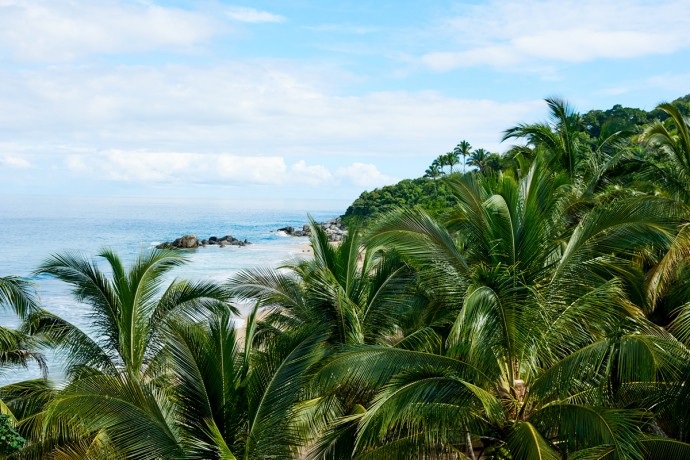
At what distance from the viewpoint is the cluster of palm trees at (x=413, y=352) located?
25.5ft

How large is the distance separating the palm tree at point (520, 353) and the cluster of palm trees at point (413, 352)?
1.0 inches

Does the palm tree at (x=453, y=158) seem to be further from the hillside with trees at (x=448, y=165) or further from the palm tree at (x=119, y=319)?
the palm tree at (x=119, y=319)

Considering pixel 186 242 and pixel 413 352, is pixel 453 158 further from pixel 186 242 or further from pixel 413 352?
pixel 413 352

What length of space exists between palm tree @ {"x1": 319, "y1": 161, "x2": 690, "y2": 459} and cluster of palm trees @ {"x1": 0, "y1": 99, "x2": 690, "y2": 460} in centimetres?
2

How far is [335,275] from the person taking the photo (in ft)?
42.0

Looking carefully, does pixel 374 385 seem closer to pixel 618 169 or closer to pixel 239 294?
pixel 239 294

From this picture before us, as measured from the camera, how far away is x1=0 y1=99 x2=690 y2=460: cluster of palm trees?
776 centimetres

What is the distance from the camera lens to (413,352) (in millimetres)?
8328

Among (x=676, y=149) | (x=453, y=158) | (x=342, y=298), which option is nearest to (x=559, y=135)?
(x=676, y=149)

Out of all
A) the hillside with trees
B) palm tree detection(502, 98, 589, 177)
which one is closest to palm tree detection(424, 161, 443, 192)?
the hillside with trees

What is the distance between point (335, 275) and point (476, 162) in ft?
194

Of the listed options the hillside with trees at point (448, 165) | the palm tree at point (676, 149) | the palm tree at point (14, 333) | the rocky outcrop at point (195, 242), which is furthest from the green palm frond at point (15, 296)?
the rocky outcrop at point (195, 242)

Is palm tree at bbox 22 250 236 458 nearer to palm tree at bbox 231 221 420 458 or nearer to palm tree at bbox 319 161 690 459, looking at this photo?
palm tree at bbox 231 221 420 458

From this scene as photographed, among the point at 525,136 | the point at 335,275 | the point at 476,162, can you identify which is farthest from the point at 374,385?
the point at 476,162
